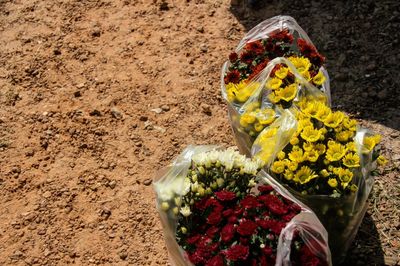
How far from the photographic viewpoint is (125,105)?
14.0 ft

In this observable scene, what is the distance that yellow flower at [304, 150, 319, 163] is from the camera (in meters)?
2.73

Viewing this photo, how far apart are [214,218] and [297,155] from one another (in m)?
0.55

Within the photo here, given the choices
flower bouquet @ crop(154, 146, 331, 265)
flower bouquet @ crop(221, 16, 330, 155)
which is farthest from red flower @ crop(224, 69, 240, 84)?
flower bouquet @ crop(154, 146, 331, 265)

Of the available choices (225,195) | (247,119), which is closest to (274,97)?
(247,119)

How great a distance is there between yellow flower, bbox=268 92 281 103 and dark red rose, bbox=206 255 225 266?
1.00 meters

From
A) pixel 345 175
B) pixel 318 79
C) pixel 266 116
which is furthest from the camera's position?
pixel 318 79

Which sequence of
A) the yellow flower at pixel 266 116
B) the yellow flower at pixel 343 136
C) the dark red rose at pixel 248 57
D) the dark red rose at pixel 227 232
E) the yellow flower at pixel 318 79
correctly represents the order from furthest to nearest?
1. the dark red rose at pixel 248 57
2. the yellow flower at pixel 318 79
3. the yellow flower at pixel 266 116
4. the yellow flower at pixel 343 136
5. the dark red rose at pixel 227 232

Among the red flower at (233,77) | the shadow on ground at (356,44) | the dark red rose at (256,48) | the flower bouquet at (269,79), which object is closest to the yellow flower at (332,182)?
the flower bouquet at (269,79)

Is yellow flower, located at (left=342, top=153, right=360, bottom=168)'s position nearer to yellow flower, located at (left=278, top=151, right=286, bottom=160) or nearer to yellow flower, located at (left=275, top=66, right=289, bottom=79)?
yellow flower, located at (left=278, top=151, right=286, bottom=160)

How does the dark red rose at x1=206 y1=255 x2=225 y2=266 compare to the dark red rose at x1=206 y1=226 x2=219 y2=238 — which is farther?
the dark red rose at x1=206 y1=226 x2=219 y2=238

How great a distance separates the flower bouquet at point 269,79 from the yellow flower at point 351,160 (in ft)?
1.44

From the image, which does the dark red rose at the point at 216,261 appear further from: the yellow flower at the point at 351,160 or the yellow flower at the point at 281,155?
the yellow flower at the point at 351,160

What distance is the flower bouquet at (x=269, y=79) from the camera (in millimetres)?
3072

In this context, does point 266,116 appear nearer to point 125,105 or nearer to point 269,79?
point 269,79
